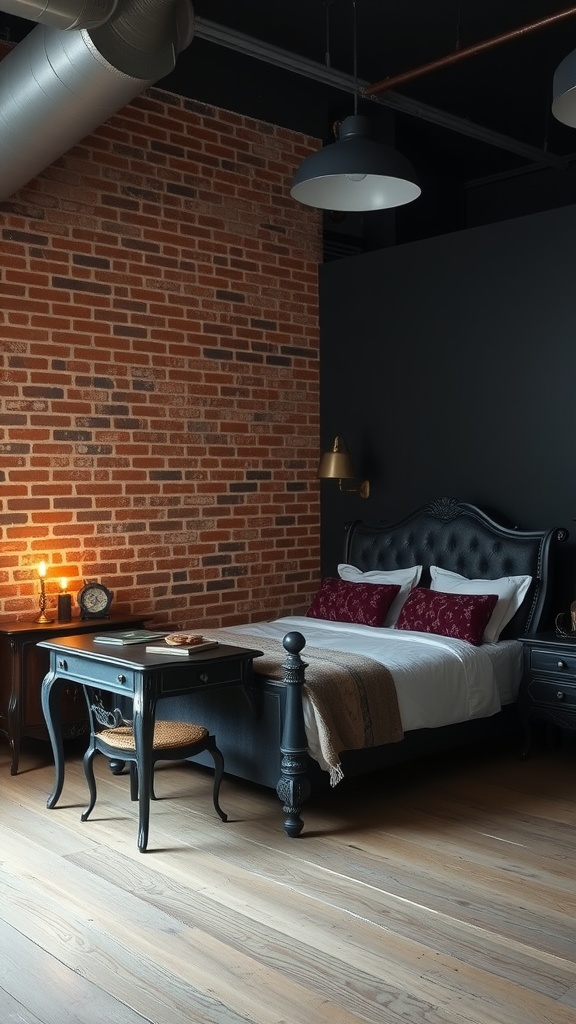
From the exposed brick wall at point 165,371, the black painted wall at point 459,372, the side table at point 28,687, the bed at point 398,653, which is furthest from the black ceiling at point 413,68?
the side table at point 28,687

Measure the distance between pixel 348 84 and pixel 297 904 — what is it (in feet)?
15.2

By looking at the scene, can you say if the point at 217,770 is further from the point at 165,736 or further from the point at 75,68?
the point at 75,68

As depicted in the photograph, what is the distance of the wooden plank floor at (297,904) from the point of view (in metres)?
2.82

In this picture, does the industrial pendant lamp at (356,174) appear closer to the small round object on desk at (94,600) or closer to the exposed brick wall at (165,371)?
the exposed brick wall at (165,371)

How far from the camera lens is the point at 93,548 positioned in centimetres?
573

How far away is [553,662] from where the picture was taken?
5.02m

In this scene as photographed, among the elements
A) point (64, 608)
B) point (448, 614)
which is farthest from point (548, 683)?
point (64, 608)

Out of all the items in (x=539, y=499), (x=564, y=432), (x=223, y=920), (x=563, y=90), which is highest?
(x=563, y=90)

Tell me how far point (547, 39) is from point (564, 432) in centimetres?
234

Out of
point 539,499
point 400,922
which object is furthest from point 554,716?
point 400,922

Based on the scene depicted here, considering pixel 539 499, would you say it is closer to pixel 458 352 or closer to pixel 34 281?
pixel 458 352

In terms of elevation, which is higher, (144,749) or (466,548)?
(466,548)

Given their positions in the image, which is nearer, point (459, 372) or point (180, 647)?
point (180, 647)

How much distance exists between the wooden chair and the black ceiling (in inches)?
140
